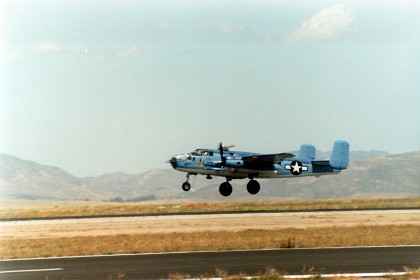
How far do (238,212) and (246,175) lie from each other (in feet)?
24.3

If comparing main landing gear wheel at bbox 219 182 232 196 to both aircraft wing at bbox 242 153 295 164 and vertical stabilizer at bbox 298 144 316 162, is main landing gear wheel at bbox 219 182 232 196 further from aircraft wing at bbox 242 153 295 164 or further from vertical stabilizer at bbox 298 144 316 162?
vertical stabilizer at bbox 298 144 316 162

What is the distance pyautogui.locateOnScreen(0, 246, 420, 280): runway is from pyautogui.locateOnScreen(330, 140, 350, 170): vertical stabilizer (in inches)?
1390

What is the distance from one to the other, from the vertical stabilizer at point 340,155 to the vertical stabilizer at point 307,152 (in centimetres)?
176

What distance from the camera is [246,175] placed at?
59.4 meters

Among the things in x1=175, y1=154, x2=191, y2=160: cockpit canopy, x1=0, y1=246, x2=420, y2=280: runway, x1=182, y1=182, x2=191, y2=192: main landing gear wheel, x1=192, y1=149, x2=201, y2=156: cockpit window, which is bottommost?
x1=0, y1=246, x2=420, y2=280: runway

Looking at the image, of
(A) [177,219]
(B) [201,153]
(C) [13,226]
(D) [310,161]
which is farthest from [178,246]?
(D) [310,161]

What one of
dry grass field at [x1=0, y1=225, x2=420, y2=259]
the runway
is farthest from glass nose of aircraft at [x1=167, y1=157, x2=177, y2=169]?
the runway

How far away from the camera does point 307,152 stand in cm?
6600

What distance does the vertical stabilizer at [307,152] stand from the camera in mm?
65688

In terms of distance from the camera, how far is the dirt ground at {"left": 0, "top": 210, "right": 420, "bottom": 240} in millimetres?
40062

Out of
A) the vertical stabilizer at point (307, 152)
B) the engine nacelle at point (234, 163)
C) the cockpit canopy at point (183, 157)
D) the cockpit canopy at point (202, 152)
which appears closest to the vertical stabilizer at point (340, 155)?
the vertical stabilizer at point (307, 152)

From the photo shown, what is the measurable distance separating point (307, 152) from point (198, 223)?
24565mm

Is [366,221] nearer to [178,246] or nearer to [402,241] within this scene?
[402,241]

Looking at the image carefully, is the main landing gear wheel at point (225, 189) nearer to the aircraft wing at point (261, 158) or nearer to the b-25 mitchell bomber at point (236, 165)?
the b-25 mitchell bomber at point (236, 165)
